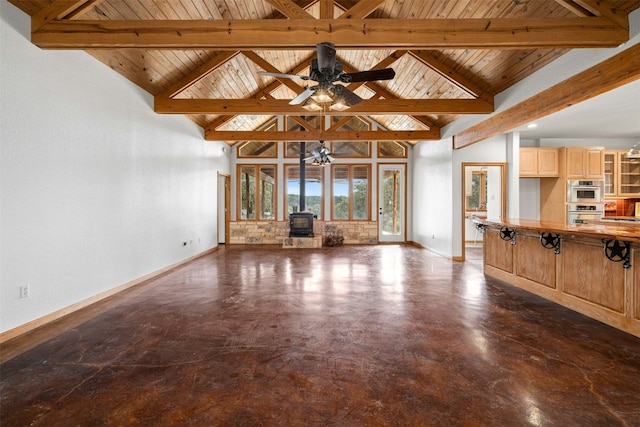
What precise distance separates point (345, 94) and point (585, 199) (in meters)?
6.25

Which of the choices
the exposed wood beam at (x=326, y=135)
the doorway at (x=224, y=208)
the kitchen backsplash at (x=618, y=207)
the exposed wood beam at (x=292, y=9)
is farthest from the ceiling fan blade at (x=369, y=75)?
the kitchen backsplash at (x=618, y=207)

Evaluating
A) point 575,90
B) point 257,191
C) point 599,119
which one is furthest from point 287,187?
point 599,119

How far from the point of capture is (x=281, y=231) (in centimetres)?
923

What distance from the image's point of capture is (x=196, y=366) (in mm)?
2268

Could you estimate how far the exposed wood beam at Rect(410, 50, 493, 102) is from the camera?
4.91 m

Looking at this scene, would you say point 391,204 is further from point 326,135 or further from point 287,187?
point 326,135

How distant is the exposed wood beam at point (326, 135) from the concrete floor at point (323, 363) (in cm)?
409

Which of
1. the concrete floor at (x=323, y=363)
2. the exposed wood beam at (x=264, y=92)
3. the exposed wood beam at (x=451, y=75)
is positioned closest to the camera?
the concrete floor at (x=323, y=363)

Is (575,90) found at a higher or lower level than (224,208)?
higher

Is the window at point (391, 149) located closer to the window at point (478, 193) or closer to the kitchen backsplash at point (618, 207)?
the window at point (478, 193)

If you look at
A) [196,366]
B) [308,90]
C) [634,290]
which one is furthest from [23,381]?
[634,290]

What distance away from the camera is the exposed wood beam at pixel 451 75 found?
4910mm

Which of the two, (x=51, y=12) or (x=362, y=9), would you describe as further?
(x=362, y=9)

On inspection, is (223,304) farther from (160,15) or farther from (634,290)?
(634,290)
